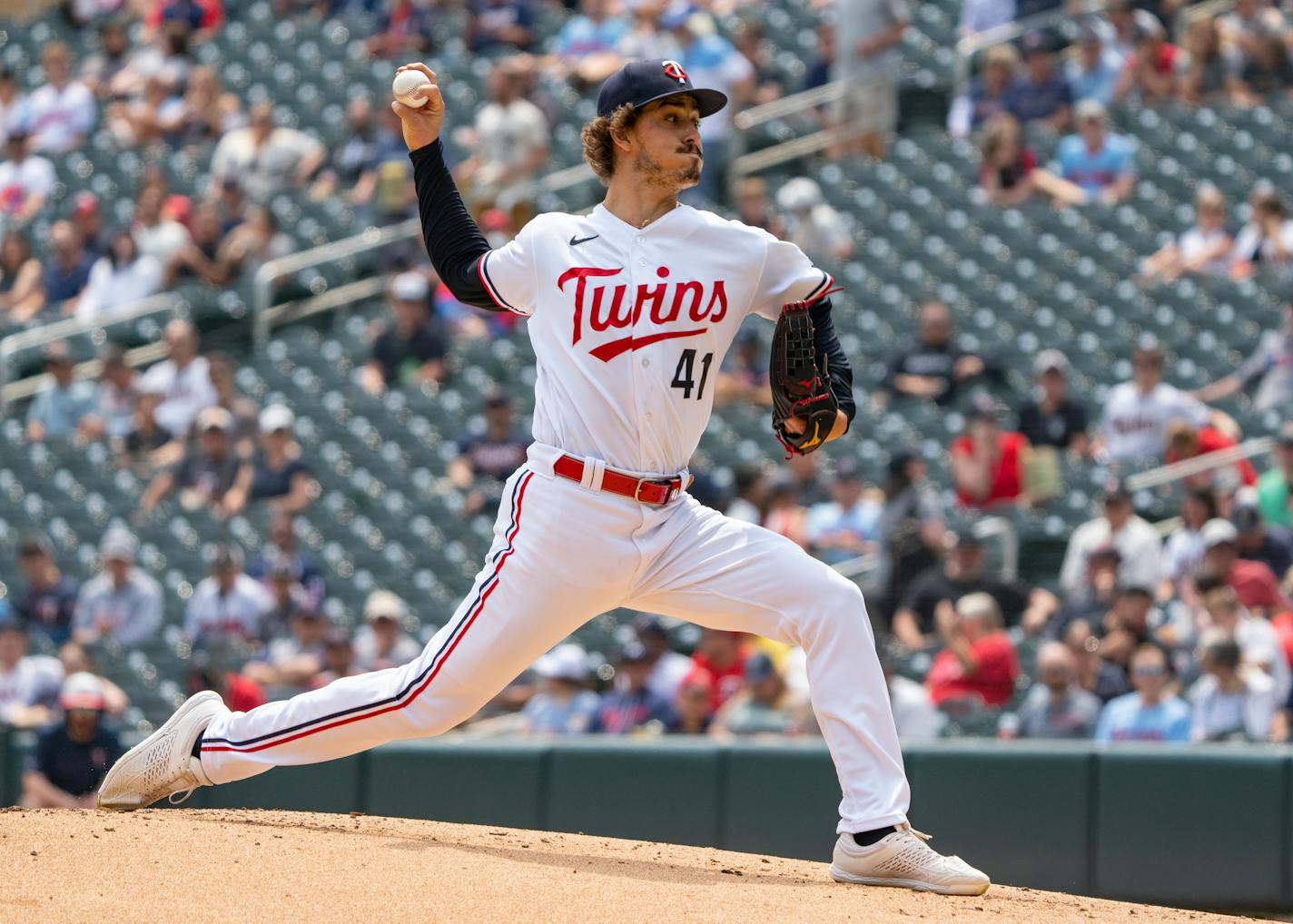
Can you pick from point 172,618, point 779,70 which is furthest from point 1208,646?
point 779,70

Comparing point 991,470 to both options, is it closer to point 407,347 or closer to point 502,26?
point 407,347

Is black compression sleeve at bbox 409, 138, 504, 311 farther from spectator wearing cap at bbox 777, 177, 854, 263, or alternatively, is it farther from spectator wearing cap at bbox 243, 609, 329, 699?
spectator wearing cap at bbox 777, 177, 854, 263

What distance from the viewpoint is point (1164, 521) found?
30.1ft

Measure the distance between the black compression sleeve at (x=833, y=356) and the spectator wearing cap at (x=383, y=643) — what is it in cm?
466

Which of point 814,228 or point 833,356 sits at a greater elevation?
point 833,356

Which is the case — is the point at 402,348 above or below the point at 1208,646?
below

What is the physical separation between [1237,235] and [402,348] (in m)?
4.58

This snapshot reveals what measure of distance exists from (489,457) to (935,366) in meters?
2.30

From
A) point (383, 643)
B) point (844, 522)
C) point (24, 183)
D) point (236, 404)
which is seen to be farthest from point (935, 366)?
point (24, 183)

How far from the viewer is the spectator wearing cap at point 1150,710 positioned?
770cm

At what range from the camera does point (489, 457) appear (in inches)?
413

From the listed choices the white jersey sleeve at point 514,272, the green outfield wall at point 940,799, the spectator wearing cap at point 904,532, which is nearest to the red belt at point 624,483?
the white jersey sleeve at point 514,272

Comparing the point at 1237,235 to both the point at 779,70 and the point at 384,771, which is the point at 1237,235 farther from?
the point at 384,771

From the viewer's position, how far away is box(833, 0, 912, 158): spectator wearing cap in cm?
1207
